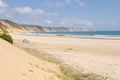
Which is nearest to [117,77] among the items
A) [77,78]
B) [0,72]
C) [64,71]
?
[77,78]

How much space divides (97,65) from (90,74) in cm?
347

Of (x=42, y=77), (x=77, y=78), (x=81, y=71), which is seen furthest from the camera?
(x=81, y=71)

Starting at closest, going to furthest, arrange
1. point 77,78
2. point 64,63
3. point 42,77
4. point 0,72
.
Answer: point 0,72
point 42,77
point 77,78
point 64,63

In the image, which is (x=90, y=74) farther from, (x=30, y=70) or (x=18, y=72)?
(x=18, y=72)

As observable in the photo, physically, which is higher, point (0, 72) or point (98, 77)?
point (0, 72)

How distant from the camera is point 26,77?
11.8 m

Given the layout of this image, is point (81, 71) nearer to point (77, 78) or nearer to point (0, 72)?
point (77, 78)

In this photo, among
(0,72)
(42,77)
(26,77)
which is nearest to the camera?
(0,72)

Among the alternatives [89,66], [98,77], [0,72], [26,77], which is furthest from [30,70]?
[89,66]

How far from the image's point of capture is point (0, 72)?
10.7m

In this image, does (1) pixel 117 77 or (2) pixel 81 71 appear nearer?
(1) pixel 117 77

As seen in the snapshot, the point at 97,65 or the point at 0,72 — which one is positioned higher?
the point at 0,72

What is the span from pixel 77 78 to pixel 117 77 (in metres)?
2.30

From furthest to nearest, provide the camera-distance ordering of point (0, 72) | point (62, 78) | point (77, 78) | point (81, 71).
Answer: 1. point (81, 71)
2. point (77, 78)
3. point (62, 78)
4. point (0, 72)
